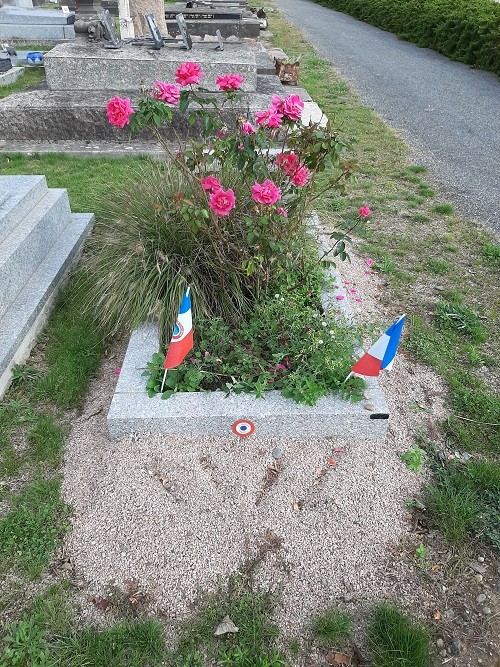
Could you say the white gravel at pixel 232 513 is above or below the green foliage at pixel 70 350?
below

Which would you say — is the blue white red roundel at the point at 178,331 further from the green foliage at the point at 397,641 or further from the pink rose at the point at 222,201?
the green foliage at the point at 397,641

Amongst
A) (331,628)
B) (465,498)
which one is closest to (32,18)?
(465,498)

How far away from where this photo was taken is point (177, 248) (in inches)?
126

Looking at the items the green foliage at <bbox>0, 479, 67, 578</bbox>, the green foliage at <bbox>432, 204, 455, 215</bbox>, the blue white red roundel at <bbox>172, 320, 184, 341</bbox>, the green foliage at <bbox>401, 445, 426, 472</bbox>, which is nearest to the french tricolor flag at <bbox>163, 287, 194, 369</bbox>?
the blue white red roundel at <bbox>172, 320, 184, 341</bbox>

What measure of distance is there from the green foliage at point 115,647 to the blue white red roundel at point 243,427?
0.93 m

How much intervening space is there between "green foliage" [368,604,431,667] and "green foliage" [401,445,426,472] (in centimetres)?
75

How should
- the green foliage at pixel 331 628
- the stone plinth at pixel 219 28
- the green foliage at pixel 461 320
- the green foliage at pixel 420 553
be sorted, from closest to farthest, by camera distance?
the green foliage at pixel 331 628 → the green foliage at pixel 420 553 → the green foliage at pixel 461 320 → the stone plinth at pixel 219 28

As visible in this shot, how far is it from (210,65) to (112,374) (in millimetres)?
4846

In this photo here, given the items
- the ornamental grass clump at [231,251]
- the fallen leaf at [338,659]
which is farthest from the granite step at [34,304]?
the fallen leaf at [338,659]

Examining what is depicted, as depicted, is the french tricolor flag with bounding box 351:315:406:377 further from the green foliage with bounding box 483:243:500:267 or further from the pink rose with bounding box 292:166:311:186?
the green foliage with bounding box 483:243:500:267

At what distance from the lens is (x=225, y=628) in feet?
6.20

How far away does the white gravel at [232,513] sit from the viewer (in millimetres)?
2066

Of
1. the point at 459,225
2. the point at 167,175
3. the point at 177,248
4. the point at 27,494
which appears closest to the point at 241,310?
the point at 177,248

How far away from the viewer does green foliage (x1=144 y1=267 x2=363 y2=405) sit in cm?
261
